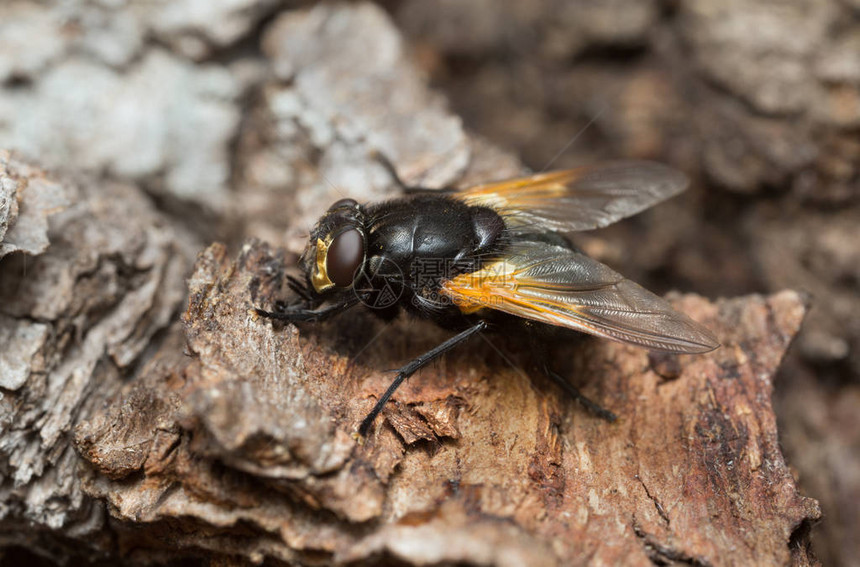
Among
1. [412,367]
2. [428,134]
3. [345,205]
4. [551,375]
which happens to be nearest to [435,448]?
[412,367]

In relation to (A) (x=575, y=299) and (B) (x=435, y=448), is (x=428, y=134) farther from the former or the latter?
(B) (x=435, y=448)

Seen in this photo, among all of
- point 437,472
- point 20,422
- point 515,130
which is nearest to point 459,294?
point 437,472

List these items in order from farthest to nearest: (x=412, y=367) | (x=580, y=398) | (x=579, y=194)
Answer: (x=579, y=194), (x=580, y=398), (x=412, y=367)

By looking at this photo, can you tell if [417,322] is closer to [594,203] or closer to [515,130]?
[594,203]

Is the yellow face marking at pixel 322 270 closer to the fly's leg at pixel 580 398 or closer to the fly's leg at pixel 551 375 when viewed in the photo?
the fly's leg at pixel 551 375

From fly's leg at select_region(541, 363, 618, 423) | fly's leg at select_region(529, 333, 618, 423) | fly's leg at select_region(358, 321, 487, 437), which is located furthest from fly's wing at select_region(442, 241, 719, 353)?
fly's leg at select_region(541, 363, 618, 423)

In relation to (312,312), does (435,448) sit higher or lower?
lower
